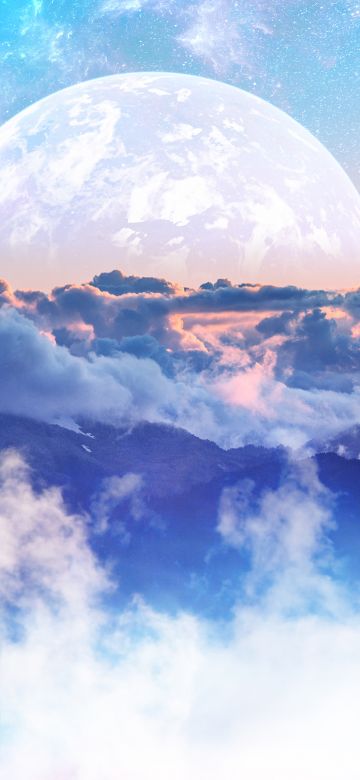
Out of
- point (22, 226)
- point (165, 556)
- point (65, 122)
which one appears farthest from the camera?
point (65, 122)

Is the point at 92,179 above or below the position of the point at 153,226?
above

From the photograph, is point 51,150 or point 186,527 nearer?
point 186,527

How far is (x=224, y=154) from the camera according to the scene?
116ft

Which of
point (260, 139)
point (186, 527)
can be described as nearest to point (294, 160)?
point (260, 139)

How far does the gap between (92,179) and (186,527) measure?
1592 centimetres

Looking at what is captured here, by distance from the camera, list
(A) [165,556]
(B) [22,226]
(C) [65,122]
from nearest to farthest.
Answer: (A) [165,556]
(B) [22,226]
(C) [65,122]

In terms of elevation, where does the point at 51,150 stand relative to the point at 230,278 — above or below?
above

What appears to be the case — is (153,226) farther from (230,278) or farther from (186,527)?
(186,527)

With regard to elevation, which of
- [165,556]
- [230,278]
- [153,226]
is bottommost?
[165,556]

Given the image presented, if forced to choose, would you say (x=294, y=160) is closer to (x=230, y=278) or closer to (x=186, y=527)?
(x=230, y=278)

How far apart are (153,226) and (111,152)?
485 cm

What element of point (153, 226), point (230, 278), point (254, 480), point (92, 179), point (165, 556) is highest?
point (92, 179)

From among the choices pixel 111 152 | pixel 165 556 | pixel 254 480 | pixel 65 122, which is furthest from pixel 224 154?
pixel 165 556

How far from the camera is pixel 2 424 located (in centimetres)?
3206
